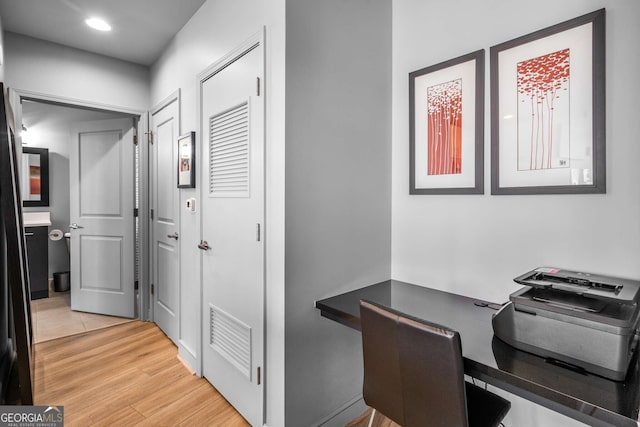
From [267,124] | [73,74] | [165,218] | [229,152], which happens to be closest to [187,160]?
[229,152]

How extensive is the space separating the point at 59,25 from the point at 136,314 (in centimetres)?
270

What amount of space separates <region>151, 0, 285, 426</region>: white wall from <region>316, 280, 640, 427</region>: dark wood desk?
40cm

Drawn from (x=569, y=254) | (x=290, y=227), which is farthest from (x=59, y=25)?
(x=569, y=254)

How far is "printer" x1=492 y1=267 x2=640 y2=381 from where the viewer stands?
0.92 m

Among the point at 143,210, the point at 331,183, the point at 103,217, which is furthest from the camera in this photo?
the point at 103,217

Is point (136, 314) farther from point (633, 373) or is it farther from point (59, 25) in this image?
point (633, 373)

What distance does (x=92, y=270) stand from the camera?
3.47 metres

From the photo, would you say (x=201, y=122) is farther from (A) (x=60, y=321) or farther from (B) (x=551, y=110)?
(A) (x=60, y=321)

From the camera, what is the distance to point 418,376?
3.41 ft

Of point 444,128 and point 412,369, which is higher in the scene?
point 444,128

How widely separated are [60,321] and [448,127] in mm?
4030

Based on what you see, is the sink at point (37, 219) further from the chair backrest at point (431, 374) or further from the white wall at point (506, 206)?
the chair backrest at point (431, 374)

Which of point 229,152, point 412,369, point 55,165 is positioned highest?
point 55,165

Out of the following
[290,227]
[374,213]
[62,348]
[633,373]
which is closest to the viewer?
[633,373]
